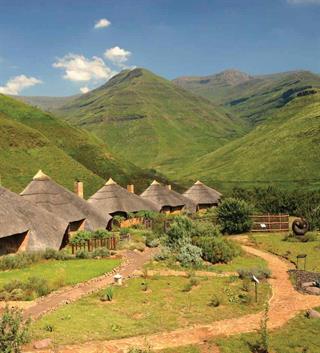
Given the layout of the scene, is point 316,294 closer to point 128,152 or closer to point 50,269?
point 50,269

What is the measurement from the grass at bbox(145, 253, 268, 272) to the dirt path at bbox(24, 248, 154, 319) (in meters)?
1.00

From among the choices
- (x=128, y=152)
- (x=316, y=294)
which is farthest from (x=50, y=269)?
(x=128, y=152)

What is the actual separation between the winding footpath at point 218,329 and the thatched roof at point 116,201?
26996mm

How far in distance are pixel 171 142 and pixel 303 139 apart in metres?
81.3

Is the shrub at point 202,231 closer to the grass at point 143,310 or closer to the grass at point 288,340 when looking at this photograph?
the grass at point 143,310

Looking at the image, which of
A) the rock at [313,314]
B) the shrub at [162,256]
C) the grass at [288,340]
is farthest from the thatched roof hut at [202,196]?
the grass at [288,340]

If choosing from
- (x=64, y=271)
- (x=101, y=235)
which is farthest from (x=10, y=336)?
(x=101, y=235)

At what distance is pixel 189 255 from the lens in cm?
2734

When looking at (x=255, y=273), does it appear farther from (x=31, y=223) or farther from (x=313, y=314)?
(x=31, y=223)

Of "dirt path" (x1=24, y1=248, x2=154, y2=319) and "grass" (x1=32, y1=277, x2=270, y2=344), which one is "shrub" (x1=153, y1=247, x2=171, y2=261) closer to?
"dirt path" (x1=24, y1=248, x2=154, y2=319)

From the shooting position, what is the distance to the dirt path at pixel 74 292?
17.6m

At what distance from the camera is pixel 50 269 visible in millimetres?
24797

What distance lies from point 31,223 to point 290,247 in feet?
61.2

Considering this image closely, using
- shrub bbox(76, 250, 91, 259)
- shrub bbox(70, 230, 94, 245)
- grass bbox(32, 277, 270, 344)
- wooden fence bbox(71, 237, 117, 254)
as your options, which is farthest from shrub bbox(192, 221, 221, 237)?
grass bbox(32, 277, 270, 344)
